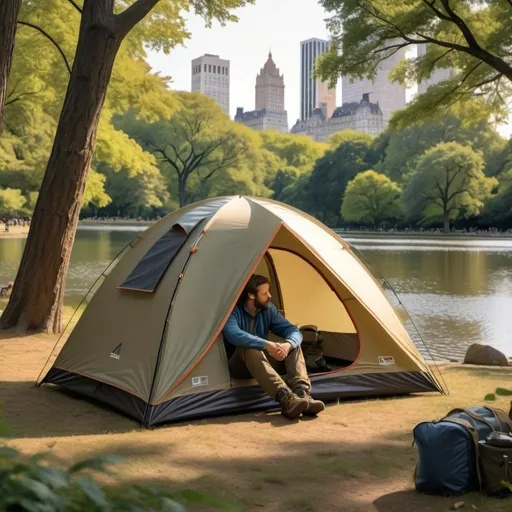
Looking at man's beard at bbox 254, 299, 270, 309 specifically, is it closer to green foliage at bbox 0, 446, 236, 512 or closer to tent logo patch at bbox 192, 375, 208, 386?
tent logo patch at bbox 192, 375, 208, 386

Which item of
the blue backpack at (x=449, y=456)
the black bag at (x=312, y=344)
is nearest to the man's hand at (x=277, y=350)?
the black bag at (x=312, y=344)

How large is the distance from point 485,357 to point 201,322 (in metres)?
4.67

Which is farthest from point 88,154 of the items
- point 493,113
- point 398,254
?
point 398,254

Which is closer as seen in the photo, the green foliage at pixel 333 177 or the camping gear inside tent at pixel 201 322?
the camping gear inside tent at pixel 201 322

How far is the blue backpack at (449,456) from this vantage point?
12.7ft

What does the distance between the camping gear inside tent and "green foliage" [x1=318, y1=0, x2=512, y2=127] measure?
24.5ft

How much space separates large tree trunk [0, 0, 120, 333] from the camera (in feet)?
29.5

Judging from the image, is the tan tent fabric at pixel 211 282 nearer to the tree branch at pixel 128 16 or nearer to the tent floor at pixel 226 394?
the tent floor at pixel 226 394

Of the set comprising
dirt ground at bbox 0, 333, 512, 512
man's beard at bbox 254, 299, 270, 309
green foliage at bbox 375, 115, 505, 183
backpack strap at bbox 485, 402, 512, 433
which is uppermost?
green foliage at bbox 375, 115, 505, 183

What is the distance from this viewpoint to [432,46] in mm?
15125

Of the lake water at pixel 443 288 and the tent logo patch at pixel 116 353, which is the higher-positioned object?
the tent logo patch at pixel 116 353

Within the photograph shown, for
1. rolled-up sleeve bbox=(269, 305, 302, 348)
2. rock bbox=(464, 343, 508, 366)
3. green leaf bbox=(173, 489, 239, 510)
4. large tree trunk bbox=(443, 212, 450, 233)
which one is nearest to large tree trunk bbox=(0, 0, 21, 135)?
rolled-up sleeve bbox=(269, 305, 302, 348)

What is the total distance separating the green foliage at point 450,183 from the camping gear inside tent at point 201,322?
45.9 m

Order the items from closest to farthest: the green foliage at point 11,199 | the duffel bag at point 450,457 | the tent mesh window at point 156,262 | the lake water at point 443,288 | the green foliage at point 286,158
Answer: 1. the duffel bag at point 450,457
2. the tent mesh window at point 156,262
3. the lake water at point 443,288
4. the green foliage at point 11,199
5. the green foliage at point 286,158
